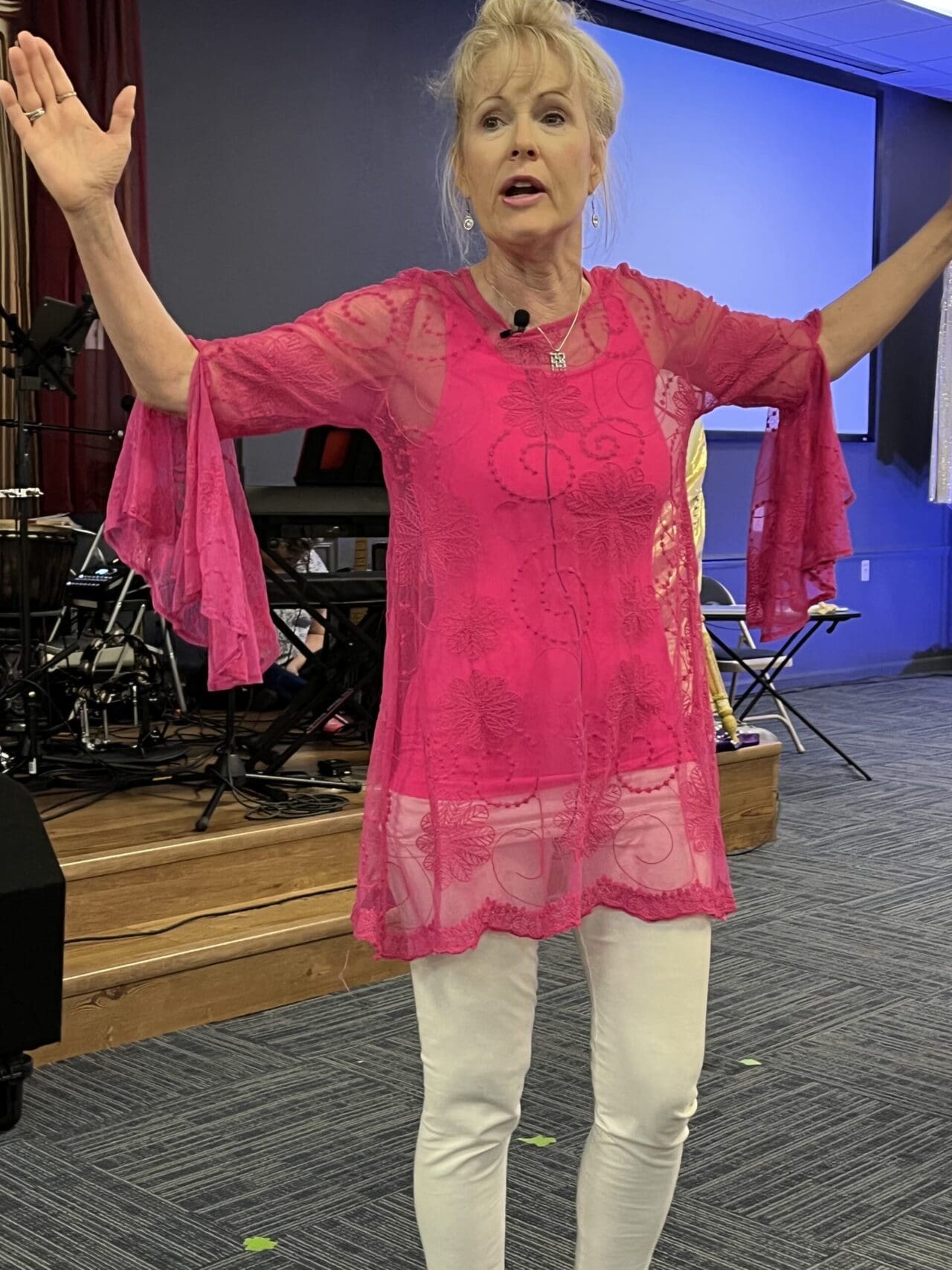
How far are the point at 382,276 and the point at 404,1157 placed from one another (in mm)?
4990

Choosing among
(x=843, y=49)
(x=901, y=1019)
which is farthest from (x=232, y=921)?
(x=843, y=49)

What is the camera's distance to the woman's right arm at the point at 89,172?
1.46m

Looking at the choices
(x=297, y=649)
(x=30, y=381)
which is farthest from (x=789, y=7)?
(x=30, y=381)

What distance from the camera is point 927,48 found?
846 centimetres

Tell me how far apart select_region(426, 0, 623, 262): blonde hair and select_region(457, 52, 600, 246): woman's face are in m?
0.01

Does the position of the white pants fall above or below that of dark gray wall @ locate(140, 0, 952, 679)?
below

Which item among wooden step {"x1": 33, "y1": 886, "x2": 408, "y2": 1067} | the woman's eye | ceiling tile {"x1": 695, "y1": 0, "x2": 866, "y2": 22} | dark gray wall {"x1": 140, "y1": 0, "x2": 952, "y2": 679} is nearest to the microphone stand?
wooden step {"x1": 33, "y1": 886, "x2": 408, "y2": 1067}

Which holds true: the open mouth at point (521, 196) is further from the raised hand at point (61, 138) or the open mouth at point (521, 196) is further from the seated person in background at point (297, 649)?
the seated person in background at point (297, 649)

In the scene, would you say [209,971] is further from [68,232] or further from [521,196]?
[68,232]

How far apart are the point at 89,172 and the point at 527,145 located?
454 millimetres

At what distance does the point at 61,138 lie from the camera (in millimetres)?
1471

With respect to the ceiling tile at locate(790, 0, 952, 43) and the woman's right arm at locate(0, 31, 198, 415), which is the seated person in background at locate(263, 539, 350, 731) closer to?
the woman's right arm at locate(0, 31, 198, 415)

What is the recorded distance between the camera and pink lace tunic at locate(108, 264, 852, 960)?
5.35 feet

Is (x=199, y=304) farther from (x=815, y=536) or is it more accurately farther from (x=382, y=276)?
(x=815, y=536)
